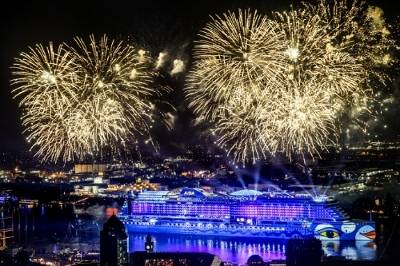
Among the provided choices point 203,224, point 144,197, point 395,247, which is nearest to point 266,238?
point 203,224

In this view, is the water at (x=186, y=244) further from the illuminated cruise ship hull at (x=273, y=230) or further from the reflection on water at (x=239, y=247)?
the illuminated cruise ship hull at (x=273, y=230)

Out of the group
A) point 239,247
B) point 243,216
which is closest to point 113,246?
point 239,247

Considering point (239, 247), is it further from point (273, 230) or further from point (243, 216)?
point (243, 216)

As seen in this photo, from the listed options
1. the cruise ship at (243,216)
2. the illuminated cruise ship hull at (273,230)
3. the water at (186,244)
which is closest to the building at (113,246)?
the water at (186,244)

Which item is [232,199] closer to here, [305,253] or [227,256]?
[227,256]

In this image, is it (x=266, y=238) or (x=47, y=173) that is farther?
(x=47, y=173)

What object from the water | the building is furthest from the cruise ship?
the building

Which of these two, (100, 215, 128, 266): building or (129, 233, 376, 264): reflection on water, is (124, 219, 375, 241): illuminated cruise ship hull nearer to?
(129, 233, 376, 264): reflection on water
